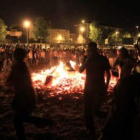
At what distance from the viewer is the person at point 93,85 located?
5.04m

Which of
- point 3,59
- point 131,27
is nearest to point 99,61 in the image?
point 3,59

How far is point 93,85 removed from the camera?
199 inches

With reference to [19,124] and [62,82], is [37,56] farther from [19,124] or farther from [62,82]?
[19,124]

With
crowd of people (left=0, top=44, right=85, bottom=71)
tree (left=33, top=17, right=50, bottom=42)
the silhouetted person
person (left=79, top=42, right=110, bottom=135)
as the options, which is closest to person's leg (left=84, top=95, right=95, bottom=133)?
person (left=79, top=42, right=110, bottom=135)

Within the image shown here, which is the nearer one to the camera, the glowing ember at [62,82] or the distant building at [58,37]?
the glowing ember at [62,82]

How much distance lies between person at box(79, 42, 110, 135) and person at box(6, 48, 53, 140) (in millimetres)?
1184

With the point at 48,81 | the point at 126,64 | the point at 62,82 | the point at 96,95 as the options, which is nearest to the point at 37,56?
the point at 62,82

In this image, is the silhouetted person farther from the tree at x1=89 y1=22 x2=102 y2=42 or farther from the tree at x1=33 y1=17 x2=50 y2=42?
the tree at x1=89 y1=22 x2=102 y2=42

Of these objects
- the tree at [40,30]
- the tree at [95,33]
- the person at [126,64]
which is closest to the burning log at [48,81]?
the person at [126,64]

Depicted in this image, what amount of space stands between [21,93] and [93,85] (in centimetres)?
156

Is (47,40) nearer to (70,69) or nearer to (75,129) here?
(70,69)

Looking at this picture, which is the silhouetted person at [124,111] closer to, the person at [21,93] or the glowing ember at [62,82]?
the person at [21,93]

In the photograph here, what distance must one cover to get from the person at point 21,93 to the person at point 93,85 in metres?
1.18

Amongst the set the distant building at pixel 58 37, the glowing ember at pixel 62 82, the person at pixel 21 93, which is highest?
the distant building at pixel 58 37
